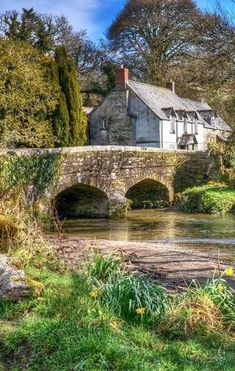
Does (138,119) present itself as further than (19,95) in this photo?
Yes

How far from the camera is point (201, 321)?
548 centimetres

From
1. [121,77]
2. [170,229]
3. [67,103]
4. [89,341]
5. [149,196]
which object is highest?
[121,77]

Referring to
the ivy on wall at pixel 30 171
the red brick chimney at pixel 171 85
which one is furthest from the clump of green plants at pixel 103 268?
the red brick chimney at pixel 171 85

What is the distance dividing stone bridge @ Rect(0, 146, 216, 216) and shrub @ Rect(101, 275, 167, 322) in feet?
32.9

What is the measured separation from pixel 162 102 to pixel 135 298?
3081cm

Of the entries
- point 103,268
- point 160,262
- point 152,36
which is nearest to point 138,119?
point 152,36

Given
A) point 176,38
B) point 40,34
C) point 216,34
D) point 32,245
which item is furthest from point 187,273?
point 176,38

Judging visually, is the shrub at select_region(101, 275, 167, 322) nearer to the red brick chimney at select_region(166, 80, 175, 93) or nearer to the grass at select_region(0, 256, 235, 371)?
the grass at select_region(0, 256, 235, 371)

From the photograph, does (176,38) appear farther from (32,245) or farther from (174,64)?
(32,245)

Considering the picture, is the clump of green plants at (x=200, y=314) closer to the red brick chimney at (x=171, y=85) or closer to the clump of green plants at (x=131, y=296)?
the clump of green plants at (x=131, y=296)

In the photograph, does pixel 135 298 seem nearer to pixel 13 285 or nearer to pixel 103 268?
pixel 103 268

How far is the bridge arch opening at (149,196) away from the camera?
23406 mm

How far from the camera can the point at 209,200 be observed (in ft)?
66.7

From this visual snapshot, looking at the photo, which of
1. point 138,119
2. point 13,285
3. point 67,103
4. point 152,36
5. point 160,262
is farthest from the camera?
point 152,36
